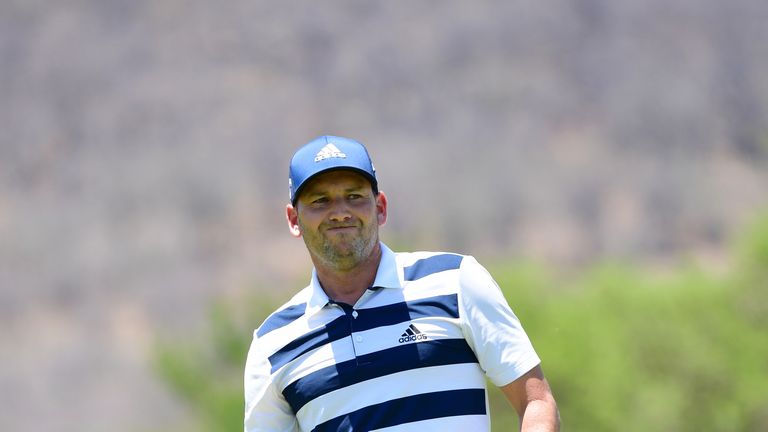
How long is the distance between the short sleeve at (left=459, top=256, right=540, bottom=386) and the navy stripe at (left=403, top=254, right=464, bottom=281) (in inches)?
2.5

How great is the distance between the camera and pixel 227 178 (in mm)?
86688

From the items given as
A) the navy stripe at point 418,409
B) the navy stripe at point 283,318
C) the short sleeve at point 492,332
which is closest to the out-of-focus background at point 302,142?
the navy stripe at point 283,318

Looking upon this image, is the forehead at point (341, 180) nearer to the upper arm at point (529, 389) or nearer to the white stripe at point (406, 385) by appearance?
the white stripe at point (406, 385)

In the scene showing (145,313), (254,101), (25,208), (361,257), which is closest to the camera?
(361,257)

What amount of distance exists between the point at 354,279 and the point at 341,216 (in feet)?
0.79

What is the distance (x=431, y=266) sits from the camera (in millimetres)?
4504

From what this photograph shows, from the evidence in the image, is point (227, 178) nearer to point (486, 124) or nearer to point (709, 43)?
point (486, 124)

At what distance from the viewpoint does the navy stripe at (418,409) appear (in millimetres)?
4340

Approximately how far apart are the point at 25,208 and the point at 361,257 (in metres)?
84.3

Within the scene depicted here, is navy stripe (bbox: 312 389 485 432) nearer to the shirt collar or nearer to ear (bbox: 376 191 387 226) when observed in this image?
the shirt collar

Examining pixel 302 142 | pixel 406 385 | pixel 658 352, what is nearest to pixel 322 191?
pixel 406 385

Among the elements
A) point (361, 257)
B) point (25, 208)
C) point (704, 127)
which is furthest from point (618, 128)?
point (361, 257)

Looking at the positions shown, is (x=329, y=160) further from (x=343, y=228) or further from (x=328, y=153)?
(x=343, y=228)

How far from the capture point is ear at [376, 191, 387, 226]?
15.0 feet
